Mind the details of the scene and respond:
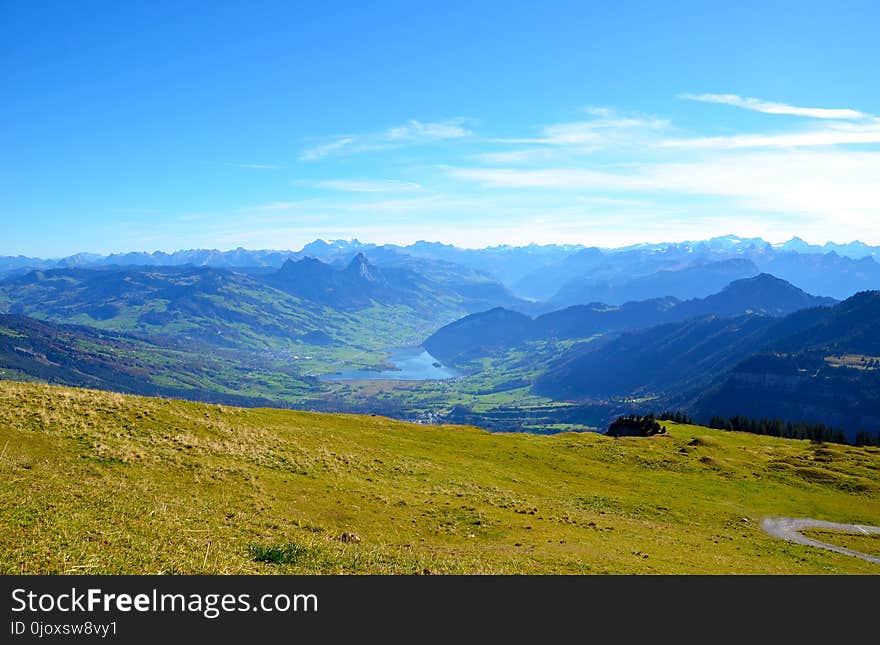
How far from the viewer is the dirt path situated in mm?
41656

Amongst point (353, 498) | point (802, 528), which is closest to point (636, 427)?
point (802, 528)

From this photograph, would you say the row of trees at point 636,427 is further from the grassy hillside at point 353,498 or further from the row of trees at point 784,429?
the row of trees at point 784,429

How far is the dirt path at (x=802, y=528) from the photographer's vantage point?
41.7 m

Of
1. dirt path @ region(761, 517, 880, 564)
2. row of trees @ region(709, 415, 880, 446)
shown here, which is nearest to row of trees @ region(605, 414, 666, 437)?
dirt path @ region(761, 517, 880, 564)

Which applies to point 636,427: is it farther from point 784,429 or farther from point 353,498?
point 353,498

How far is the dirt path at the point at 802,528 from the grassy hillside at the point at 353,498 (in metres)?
1.36

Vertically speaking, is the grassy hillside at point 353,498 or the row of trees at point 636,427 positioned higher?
the grassy hillside at point 353,498

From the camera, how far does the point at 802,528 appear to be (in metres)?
45.9

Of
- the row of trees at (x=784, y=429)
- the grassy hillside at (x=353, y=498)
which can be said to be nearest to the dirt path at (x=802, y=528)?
the grassy hillside at (x=353, y=498)

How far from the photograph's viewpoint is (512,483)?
48500 mm

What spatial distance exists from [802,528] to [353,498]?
137 feet

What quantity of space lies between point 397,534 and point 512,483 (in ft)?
71.0
